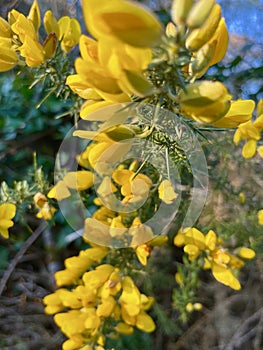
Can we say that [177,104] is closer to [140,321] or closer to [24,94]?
[140,321]

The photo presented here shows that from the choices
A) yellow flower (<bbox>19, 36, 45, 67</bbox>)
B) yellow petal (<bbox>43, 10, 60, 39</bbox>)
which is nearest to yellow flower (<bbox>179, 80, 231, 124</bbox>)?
yellow flower (<bbox>19, 36, 45, 67</bbox>)

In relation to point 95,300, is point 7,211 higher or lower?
higher

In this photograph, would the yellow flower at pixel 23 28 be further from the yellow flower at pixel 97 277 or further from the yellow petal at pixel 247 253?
the yellow petal at pixel 247 253

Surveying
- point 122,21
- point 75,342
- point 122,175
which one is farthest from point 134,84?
point 75,342

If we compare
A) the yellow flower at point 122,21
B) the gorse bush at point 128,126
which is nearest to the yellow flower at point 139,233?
the gorse bush at point 128,126

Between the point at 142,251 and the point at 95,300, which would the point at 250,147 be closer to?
the point at 142,251

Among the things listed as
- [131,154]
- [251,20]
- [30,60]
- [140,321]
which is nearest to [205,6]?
[131,154]
